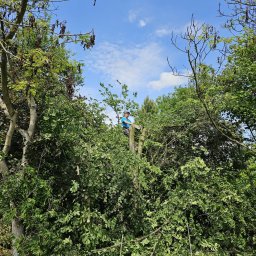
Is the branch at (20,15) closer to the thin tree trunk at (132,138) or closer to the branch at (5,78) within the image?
the branch at (5,78)

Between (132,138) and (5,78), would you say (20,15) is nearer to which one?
(5,78)

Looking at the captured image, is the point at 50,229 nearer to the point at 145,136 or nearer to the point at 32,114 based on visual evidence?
the point at 32,114

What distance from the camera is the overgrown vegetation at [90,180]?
17.9ft

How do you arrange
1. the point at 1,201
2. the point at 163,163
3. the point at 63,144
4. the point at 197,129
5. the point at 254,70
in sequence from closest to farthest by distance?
the point at 1,201
the point at 63,144
the point at 163,163
the point at 197,129
the point at 254,70

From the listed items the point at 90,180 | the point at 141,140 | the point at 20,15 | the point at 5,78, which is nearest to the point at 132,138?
the point at 141,140

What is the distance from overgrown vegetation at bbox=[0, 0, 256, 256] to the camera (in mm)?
5469

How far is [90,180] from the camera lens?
19.8 ft

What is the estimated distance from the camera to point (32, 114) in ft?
22.1

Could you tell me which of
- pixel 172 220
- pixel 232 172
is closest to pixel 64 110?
pixel 172 220

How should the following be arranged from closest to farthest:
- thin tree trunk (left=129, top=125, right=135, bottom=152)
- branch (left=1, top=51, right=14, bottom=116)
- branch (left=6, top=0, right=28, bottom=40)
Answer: branch (left=6, top=0, right=28, bottom=40) → branch (left=1, top=51, right=14, bottom=116) → thin tree trunk (left=129, top=125, right=135, bottom=152)

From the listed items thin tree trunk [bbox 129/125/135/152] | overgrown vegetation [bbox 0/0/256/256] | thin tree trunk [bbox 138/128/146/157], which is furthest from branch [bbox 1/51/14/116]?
thin tree trunk [bbox 138/128/146/157]

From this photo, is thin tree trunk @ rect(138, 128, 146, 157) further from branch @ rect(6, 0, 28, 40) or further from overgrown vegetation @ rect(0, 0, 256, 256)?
branch @ rect(6, 0, 28, 40)

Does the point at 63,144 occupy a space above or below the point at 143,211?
above

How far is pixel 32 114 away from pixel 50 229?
2413 millimetres
